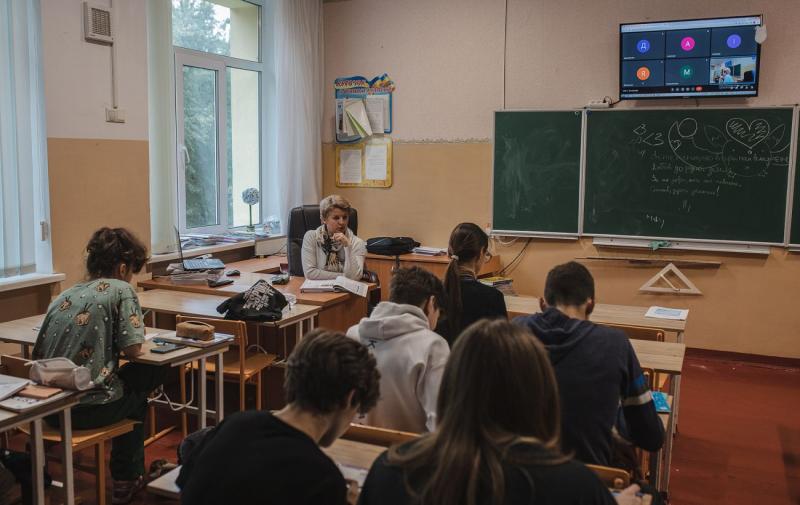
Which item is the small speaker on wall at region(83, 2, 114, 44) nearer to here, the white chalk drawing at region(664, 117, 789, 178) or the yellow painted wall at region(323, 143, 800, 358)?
the yellow painted wall at region(323, 143, 800, 358)

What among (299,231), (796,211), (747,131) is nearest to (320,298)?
(299,231)

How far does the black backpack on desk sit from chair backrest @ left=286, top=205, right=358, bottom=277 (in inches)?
30.9

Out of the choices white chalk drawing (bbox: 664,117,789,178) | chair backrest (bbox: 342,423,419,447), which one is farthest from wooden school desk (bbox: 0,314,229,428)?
white chalk drawing (bbox: 664,117,789,178)

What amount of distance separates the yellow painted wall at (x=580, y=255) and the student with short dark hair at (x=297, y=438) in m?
4.76

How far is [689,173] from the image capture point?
18.9 ft

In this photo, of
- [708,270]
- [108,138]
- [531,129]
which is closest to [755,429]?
[708,270]

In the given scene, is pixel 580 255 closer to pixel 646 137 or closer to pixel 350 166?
pixel 646 137

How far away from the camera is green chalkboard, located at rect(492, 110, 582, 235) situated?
20.0ft

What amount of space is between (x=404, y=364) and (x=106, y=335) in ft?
4.57

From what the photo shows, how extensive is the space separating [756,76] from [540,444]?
4.98m

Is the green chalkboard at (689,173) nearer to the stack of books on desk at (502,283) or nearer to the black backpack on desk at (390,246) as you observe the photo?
the stack of books on desk at (502,283)

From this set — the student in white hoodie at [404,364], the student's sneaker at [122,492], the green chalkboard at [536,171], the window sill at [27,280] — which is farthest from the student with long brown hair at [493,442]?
the green chalkboard at [536,171]

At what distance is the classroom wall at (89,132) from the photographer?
176 inches

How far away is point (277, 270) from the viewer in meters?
5.93
